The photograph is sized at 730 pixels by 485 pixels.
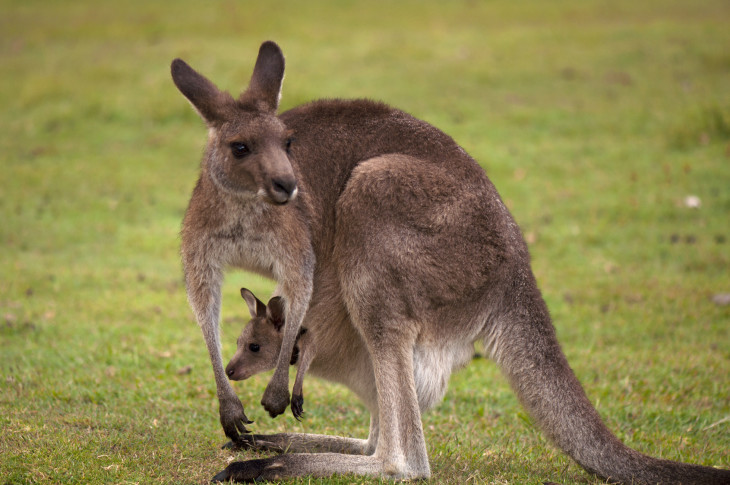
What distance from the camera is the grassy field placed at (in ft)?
17.8

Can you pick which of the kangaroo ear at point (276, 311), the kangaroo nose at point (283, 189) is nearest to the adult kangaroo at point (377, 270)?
the kangaroo nose at point (283, 189)

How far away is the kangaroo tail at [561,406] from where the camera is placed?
4.00m

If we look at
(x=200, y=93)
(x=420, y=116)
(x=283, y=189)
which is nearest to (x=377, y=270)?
(x=283, y=189)

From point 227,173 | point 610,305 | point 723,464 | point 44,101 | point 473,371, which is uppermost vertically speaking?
point 44,101

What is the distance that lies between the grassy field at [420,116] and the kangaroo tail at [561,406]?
30 cm

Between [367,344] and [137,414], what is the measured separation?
1914mm

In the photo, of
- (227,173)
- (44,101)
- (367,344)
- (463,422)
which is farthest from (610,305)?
(44,101)

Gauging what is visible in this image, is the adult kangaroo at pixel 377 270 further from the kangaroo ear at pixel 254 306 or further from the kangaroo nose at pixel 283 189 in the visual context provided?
the kangaroo ear at pixel 254 306

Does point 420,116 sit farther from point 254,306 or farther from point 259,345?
point 259,345

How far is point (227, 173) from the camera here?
165 inches

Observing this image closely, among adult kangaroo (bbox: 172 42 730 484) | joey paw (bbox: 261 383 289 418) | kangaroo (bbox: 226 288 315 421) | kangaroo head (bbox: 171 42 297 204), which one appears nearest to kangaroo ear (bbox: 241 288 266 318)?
kangaroo (bbox: 226 288 315 421)

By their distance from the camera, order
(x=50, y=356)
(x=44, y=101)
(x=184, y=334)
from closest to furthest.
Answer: (x=50, y=356), (x=184, y=334), (x=44, y=101)

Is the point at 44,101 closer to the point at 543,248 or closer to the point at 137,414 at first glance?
the point at 543,248

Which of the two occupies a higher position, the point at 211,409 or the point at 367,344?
the point at 367,344
